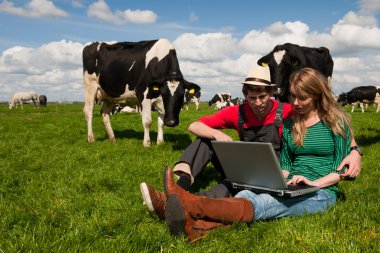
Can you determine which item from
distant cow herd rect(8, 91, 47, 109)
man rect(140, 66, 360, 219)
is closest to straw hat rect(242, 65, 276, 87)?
man rect(140, 66, 360, 219)

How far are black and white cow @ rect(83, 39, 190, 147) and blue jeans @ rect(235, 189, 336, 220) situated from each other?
600 centimetres

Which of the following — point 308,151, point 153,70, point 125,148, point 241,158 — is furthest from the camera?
point 153,70

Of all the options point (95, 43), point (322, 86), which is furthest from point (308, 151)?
point (95, 43)

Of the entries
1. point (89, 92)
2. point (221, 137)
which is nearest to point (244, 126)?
point (221, 137)

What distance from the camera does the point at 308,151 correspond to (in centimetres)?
418

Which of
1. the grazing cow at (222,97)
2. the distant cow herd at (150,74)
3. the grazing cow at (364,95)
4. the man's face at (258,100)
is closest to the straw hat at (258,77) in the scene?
the man's face at (258,100)

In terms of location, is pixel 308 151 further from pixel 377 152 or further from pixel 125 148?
pixel 125 148

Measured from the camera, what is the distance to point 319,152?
4133 mm

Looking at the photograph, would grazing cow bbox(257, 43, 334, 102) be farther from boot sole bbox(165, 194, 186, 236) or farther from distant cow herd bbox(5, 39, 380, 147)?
boot sole bbox(165, 194, 186, 236)

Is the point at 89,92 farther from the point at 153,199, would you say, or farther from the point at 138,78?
the point at 153,199

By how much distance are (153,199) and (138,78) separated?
759 centimetres

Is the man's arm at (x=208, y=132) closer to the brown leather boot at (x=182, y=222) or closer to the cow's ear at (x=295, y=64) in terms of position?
the brown leather boot at (x=182, y=222)

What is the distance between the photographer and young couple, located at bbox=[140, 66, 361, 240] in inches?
141

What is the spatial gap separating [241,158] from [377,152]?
235 inches
